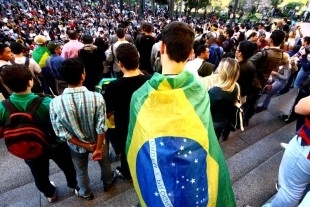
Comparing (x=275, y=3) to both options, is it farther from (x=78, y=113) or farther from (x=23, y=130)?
(x=23, y=130)

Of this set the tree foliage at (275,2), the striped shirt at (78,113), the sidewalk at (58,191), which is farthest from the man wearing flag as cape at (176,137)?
the tree foliage at (275,2)

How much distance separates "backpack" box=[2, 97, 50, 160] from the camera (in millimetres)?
2064

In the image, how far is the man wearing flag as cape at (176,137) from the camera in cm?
142

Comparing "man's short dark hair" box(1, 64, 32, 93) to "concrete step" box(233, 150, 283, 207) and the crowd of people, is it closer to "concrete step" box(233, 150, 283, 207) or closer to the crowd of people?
the crowd of people

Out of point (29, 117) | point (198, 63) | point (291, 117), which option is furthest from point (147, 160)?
point (291, 117)

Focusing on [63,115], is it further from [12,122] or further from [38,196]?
[38,196]

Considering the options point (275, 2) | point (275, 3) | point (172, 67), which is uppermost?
point (172, 67)

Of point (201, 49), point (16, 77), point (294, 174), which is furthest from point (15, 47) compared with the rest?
point (294, 174)

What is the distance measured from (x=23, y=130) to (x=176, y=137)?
4.51 feet

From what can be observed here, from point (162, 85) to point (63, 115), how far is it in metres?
1.04

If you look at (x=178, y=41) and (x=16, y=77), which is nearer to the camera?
(x=178, y=41)

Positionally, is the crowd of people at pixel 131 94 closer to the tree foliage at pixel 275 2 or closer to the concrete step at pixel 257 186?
the concrete step at pixel 257 186

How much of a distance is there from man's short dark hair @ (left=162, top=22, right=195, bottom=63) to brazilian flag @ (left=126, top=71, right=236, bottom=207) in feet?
0.38

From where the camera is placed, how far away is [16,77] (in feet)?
6.63
